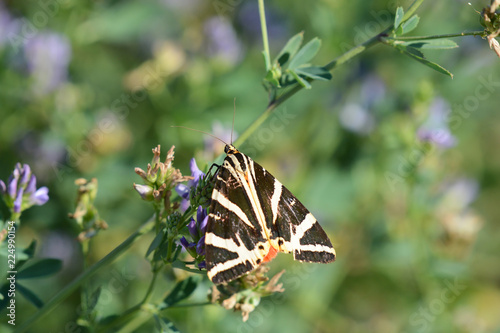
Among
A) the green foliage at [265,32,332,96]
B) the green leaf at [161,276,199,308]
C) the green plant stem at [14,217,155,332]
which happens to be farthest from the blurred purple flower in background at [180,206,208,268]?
the green foliage at [265,32,332,96]

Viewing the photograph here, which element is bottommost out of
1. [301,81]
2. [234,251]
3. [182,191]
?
[234,251]

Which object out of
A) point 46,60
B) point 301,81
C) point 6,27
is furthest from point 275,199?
point 6,27

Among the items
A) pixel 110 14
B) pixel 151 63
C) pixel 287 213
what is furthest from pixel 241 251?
pixel 110 14

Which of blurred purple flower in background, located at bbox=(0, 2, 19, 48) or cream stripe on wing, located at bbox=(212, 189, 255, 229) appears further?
blurred purple flower in background, located at bbox=(0, 2, 19, 48)

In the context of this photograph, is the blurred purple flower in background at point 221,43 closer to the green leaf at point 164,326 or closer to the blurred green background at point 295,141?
the blurred green background at point 295,141

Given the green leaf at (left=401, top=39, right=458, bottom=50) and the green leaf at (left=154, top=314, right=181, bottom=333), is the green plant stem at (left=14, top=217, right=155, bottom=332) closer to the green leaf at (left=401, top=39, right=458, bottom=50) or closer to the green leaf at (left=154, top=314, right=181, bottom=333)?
the green leaf at (left=154, top=314, right=181, bottom=333)

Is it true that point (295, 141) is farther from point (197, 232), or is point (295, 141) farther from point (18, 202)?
point (18, 202)

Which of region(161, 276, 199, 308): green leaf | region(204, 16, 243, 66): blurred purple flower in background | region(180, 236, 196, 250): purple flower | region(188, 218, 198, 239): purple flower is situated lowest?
region(161, 276, 199, 308): green leaf
